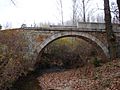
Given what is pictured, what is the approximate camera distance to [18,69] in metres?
17.5

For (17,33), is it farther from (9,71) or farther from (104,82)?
(104,82)

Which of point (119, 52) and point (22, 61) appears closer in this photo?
point (22, 61)

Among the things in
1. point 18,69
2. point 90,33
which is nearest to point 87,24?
point 90,33

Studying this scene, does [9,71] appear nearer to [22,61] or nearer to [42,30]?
[22,61]

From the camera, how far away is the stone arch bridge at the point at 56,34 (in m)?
22.1

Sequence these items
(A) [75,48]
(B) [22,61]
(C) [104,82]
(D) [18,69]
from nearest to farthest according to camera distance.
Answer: (C) [104,82]
(D) [18,69]
(B) [22,61]
(A) [75,48]

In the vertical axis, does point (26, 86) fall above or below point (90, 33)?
below

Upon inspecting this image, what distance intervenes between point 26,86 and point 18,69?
1675mm

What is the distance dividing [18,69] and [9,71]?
2.09 metres

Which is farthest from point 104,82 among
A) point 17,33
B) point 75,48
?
point 75,48

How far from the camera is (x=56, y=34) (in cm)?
2284

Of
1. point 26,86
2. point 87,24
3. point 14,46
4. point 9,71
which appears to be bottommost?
point 26,86

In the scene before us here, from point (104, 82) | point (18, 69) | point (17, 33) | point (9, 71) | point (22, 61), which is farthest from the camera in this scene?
point (17, 33)

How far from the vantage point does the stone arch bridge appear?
2212cm
